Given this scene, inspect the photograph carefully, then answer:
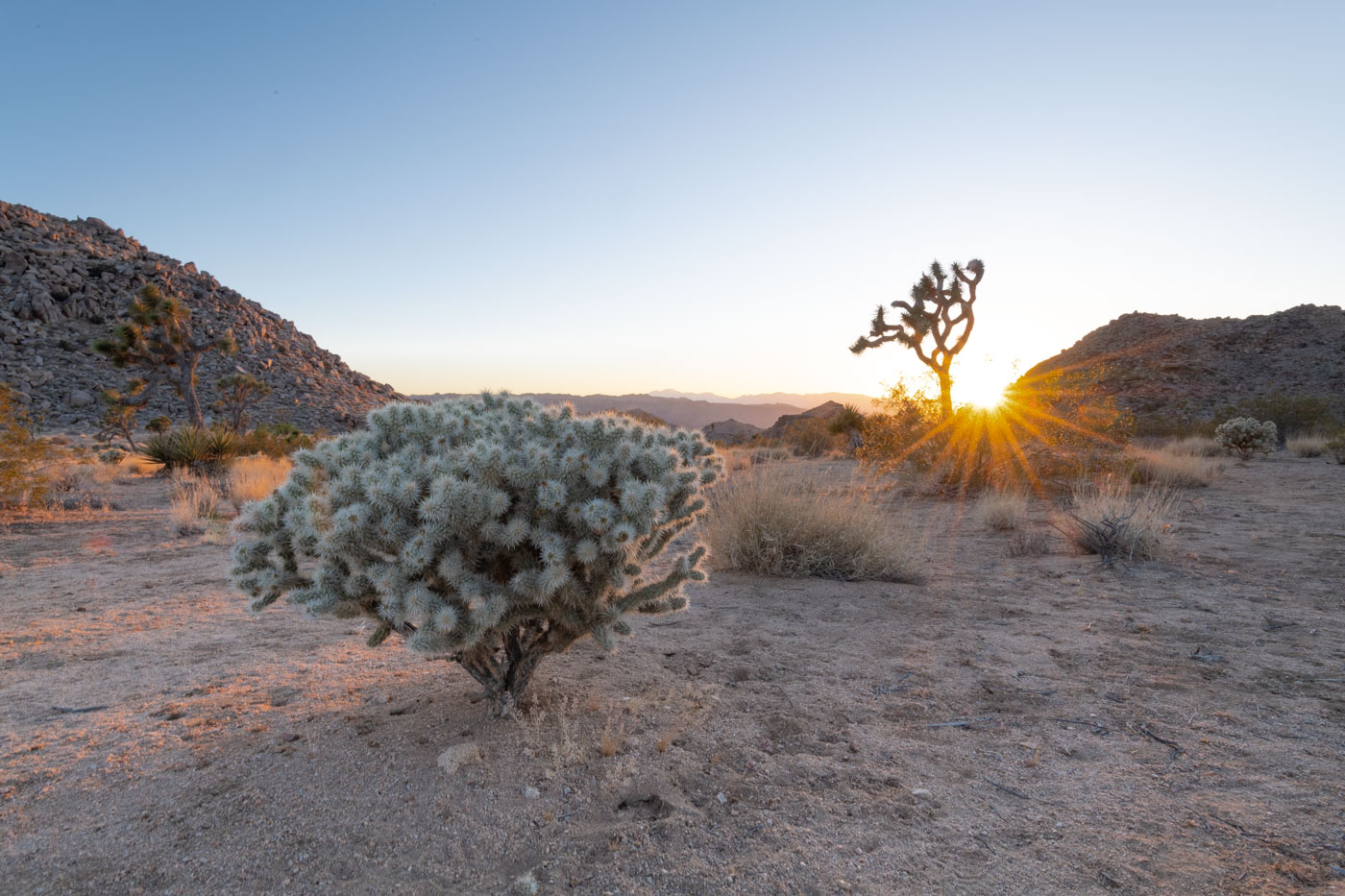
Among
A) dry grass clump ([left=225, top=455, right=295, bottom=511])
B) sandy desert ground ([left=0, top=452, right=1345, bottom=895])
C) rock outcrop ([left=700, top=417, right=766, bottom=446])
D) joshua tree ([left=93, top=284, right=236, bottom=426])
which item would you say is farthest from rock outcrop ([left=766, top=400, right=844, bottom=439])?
sandy desert ground ([left=0, top=452, right=1345, bottom=895])

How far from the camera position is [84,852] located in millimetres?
2301

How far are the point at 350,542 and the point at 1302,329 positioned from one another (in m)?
45.4

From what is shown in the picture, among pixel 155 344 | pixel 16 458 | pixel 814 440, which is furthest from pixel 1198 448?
pixel 155 344

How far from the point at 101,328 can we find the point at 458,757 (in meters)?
48.4

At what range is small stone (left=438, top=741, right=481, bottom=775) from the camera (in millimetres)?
2881

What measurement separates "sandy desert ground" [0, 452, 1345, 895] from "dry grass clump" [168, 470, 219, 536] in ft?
10.8

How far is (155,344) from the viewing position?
1961 cm

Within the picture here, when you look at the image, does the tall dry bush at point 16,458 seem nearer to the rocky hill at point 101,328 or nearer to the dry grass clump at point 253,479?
the dry grass clump at point 253,479

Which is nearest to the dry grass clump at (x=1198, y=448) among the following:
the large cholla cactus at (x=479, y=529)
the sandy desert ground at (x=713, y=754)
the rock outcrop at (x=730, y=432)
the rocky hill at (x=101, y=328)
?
the sandy desert ground at (x=713, y=754)

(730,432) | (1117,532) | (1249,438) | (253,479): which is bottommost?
(1117,532)

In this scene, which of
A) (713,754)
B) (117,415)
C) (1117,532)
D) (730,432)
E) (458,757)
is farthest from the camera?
(730,432)

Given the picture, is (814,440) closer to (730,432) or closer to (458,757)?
(730,432)

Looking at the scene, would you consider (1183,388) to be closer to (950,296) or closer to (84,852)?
(950,296)

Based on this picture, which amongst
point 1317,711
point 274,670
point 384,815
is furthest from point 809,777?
point 274,670
